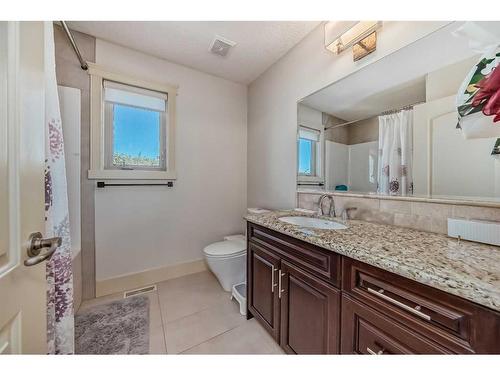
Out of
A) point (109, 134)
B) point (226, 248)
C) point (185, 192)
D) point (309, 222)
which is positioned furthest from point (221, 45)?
point (226, 248)

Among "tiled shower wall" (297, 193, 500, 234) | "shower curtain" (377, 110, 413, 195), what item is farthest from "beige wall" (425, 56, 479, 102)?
"tiled shower wall" (297, 193, 500, 234)

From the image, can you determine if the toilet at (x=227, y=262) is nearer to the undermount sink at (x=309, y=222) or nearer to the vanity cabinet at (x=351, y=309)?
the vanity cabinet at (x=351, y=309)

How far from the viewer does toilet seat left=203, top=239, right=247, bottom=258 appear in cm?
172

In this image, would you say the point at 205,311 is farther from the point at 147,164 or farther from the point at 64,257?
the point at 147,164

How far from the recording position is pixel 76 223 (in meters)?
1.58

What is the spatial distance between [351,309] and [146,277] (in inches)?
76.1

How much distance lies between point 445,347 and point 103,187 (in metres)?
2.31

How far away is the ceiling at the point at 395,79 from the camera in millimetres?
951

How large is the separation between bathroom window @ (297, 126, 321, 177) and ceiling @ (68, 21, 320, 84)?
80 cm

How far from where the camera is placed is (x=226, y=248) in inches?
72.3

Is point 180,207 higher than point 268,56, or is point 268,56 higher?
point 268,56

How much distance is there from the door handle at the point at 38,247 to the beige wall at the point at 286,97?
5.30ft

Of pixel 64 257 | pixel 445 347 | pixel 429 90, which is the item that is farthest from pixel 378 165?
pixel 64 257
